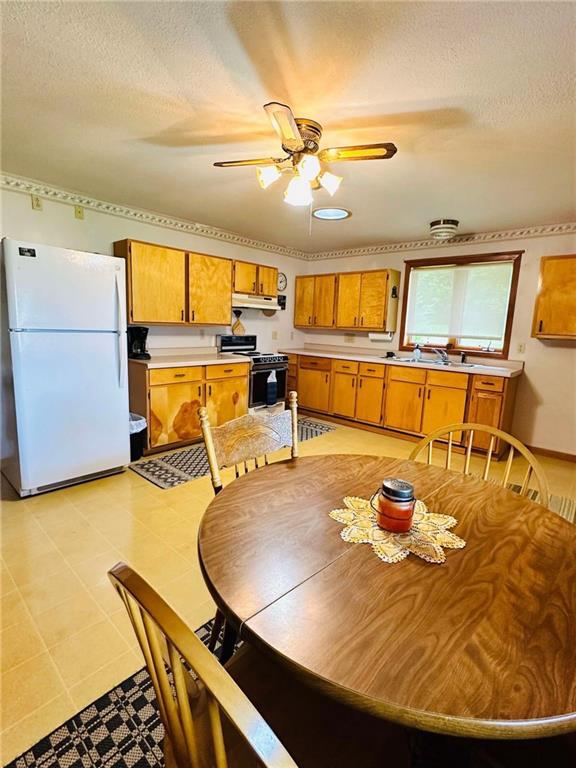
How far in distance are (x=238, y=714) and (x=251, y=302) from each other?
436 centimetres

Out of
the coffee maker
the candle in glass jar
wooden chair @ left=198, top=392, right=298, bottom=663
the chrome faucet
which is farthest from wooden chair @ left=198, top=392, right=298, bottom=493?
the chrome faucet

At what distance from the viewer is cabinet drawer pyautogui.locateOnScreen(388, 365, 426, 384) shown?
418 centimetres

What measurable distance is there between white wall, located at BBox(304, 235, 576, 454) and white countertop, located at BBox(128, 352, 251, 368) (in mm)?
3041

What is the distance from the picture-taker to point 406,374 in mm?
4293

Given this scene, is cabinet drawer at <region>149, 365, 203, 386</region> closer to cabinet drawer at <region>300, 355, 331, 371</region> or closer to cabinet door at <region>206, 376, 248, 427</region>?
cabinet door at <region>206, 376, 248, 427</region>

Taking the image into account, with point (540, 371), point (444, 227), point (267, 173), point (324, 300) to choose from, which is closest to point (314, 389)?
point (324, 300)

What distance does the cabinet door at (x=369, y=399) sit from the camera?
455 cm

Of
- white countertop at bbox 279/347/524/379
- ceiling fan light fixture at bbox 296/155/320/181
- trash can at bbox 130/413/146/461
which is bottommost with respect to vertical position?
trash can at bbox 130/413/146/461

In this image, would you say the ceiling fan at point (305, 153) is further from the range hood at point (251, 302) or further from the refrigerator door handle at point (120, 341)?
the range hood at point (251, 302)

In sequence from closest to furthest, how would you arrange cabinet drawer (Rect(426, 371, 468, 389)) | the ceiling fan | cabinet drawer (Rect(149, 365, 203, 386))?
1. the ceiling fan
2. cabinet drawer (Rect(149, 365, 203, 386))
3. cabinet drawer (Rect(426, 371, 468, 389))

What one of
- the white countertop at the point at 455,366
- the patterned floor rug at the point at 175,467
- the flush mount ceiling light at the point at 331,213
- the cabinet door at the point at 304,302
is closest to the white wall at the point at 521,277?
the white countertop at the point at 455,366

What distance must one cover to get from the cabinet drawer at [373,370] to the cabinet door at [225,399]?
1.49 m

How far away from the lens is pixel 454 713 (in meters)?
0.58

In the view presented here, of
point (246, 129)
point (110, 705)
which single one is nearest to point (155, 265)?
point (246, 129)
